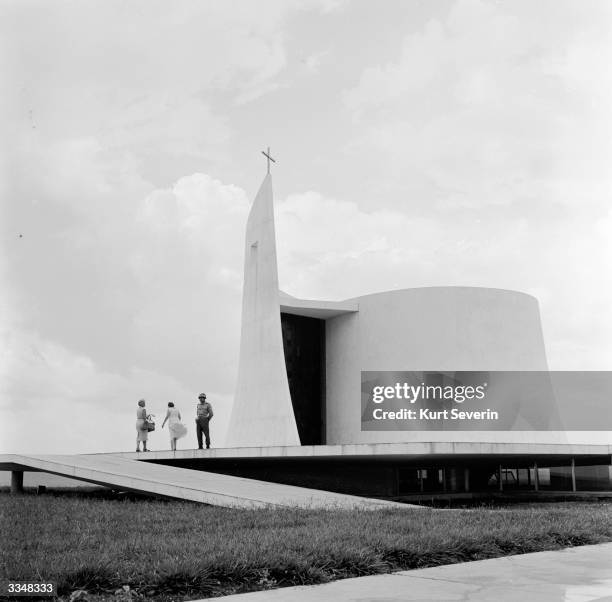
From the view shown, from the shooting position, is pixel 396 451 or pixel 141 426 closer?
pixel 396 451

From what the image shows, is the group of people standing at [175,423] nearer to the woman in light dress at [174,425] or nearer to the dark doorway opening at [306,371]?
the woman in light dress at [174,425]

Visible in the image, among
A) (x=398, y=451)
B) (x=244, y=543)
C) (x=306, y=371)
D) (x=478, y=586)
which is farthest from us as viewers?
(x=306, y=371)

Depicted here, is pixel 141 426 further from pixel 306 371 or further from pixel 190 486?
pixel 190 486

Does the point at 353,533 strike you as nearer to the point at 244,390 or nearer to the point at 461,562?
the point at 461,562

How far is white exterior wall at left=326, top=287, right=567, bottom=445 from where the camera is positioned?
802 inches

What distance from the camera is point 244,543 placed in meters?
5.59

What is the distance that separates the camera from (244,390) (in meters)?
19.5

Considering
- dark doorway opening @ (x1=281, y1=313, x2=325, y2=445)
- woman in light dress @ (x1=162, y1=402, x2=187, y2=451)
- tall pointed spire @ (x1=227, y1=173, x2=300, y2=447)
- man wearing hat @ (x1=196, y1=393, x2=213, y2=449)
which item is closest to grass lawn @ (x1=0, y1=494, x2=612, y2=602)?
man wearing hat @ (x1=196, y1=393, x2=213, y2=449)

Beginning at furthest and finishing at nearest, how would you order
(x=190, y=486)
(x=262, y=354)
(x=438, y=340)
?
(x=438, y=340), (x=262, y=354), (x=190, y=486)

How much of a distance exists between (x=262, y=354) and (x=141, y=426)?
333cm

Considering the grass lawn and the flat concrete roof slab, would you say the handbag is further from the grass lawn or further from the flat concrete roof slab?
the grass lawn

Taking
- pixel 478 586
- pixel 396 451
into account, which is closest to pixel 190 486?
pixel 396 451

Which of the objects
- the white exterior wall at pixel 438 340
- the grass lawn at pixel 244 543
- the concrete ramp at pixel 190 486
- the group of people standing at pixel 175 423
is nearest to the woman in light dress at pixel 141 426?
the group of people standing at pixel 175 423

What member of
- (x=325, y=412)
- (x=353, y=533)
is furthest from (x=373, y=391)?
(x=353, y=533)
